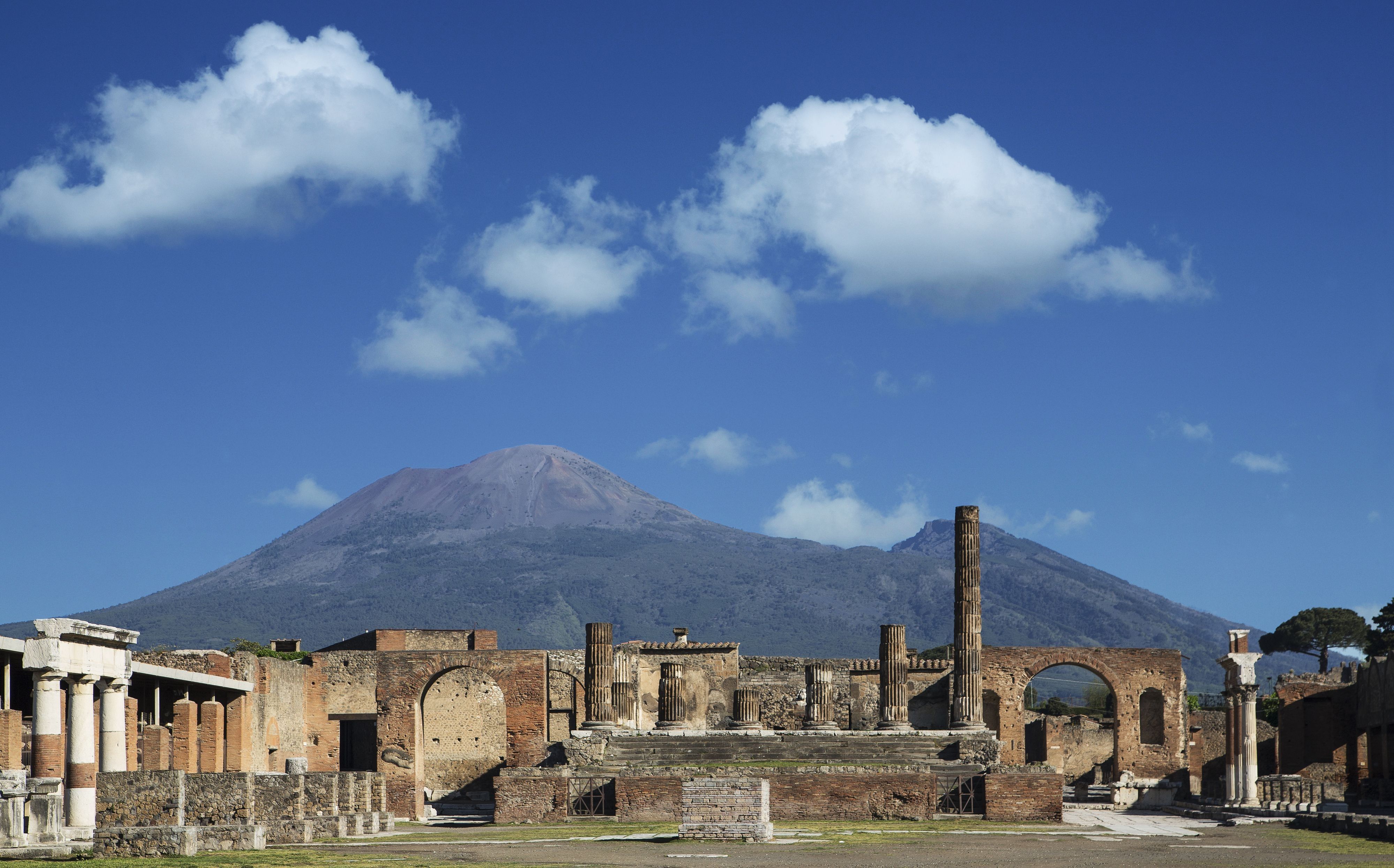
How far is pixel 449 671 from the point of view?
51.1m

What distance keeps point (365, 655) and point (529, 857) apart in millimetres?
29788

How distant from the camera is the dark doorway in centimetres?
6066

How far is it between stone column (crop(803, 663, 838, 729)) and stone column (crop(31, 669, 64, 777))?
24.5 meters

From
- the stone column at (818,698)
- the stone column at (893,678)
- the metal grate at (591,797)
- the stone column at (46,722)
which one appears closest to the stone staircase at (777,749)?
the stone column at (893,678)

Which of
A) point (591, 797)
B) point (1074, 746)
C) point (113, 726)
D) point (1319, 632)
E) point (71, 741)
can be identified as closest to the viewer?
point (71, 741)

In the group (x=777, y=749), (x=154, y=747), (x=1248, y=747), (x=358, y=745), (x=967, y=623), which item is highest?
(x=967, y=623)

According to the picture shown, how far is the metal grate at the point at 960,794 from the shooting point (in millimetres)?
35438

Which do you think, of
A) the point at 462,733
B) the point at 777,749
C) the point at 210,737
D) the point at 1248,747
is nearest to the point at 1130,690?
the point at 1248,747

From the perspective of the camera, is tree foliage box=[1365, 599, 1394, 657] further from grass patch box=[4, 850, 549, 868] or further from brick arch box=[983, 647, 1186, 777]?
grass patch box=[4, 850, 549, 868]

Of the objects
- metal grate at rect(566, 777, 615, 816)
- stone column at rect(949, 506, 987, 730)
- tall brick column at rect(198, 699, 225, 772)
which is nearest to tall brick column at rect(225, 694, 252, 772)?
tall brick column at rect(198, 699, 225, 772)

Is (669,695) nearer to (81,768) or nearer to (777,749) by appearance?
(777,749)

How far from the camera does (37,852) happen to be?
2420 centimetres

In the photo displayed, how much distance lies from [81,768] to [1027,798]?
1823cm

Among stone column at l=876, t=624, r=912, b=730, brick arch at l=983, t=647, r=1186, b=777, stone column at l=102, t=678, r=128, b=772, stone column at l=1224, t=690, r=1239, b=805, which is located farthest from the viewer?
brick arch at l=983, t=647, r=1186, b=777
